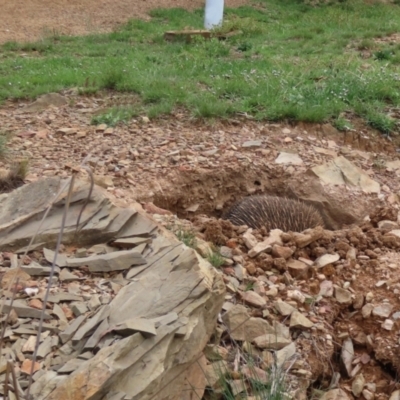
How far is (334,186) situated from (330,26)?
21.0 feet

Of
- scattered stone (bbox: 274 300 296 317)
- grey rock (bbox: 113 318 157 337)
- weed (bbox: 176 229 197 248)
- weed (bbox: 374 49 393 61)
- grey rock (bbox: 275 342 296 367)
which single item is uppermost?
grey rock (bbox: 113 318 157 337)

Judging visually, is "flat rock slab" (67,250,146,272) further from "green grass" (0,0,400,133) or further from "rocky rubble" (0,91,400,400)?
Answer: "green grass" (0,0,400,133)

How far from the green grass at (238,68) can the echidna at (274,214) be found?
1.44 m

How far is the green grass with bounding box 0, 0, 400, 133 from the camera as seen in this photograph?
6.71 meters

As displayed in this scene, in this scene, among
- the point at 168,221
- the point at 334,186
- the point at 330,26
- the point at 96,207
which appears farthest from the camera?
the point at 330,26

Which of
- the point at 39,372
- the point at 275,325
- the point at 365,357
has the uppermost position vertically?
the point at 39,372

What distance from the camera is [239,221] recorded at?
17.1ft

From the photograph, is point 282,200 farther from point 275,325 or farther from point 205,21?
point 205,21

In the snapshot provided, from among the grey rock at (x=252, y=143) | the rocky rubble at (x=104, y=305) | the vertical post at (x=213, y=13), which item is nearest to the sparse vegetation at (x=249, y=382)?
the rocky rubble at (x=104, y=305)

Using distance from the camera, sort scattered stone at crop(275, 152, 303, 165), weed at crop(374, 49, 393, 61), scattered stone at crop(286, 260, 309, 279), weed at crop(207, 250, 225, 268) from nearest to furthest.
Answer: weed at crop(207, 250, 225, 268), scattered stone at crop(286, 260, 309, 279), scattered stone at crop(275, 152, 303, 165), weed at crop(374, 49, 393, 61)

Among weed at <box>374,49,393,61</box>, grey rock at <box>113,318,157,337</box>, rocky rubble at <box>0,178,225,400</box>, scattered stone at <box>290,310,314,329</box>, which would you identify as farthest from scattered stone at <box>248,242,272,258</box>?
weed at <box>374,49,393,61</box>

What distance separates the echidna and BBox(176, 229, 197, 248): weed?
1080mm

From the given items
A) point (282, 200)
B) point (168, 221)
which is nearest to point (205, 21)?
point (282, 200)

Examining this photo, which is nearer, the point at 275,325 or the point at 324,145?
the point at 275,325
